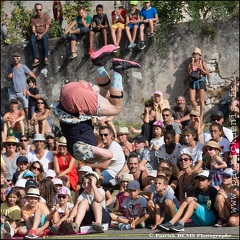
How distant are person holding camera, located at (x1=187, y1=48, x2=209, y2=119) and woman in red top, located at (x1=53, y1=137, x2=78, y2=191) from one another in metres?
3.38

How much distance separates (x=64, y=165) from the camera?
47.6 ft

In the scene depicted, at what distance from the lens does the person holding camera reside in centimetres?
1709

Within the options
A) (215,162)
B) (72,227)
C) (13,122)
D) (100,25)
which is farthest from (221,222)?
(100,25)

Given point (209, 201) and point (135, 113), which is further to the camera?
point (135, 113)

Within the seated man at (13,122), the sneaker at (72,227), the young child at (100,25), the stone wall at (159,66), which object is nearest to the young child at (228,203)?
the sneaker at (72,227)

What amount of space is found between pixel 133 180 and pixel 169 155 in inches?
41.0

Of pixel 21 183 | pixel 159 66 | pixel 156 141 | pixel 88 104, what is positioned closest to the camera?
pixel 88 104

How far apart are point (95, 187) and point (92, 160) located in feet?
7.66

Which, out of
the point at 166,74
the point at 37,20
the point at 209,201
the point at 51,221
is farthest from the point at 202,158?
the point at 37,20

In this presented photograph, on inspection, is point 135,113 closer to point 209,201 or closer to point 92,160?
point 209,201

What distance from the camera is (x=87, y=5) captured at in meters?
19.0

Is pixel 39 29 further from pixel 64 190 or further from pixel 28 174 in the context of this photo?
pixel 64 190

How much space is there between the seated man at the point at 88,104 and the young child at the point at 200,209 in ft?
7.21

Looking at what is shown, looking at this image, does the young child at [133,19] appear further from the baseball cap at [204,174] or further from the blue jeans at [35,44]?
the baseball cap at [204,174]
